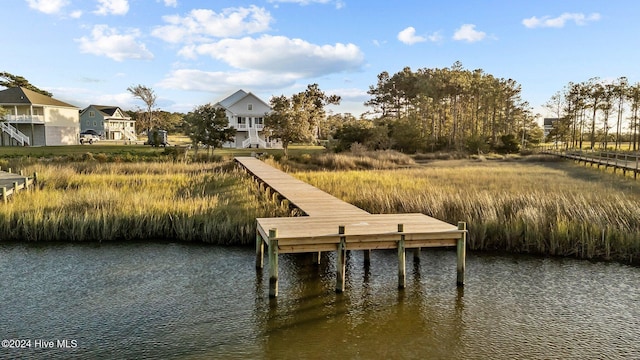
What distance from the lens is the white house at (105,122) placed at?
Result: 227 ft

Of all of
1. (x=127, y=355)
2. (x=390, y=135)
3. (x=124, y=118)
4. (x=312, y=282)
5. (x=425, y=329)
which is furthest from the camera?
(x=124, y=118)

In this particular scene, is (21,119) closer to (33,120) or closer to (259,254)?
(33,120)

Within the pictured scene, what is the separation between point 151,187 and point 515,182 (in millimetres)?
15792

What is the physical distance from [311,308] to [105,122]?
6993 cm

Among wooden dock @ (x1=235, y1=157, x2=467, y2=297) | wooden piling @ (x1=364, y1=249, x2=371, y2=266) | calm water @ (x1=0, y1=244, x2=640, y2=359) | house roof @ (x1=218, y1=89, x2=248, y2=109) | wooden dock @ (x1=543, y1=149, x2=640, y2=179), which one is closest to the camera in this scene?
calm water @ (x1=0, y1=244, x2=640, y2=359)

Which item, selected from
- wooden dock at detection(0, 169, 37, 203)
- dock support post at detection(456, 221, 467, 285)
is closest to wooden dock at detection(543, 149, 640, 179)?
dock support post at detection(456, 221, 467, 285)

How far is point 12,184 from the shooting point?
53.3 ft

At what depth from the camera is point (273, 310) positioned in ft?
25.1

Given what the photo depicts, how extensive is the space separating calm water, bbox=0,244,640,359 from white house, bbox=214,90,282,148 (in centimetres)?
4525

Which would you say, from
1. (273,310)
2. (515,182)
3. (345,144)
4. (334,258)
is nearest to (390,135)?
(345,144)

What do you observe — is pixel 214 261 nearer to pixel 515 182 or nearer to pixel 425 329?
pixel 425 329

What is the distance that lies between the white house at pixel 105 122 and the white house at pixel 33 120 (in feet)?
53.9

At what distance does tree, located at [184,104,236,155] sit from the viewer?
36156 millimetres

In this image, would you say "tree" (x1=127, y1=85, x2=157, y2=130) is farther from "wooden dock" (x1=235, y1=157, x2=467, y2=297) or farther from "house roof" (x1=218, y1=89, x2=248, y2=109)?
"wooden dock" (x1=235, y1=157, x2=467, y2=297)
